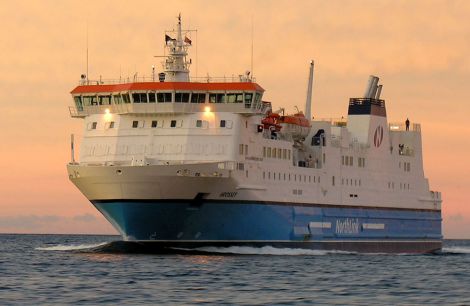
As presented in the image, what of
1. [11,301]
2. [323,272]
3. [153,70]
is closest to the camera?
[11,301]

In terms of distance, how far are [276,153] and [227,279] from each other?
71.1ft

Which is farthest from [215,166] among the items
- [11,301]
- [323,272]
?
[11,301]

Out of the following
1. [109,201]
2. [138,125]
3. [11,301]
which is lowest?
[11,301]

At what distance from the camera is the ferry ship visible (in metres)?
64.0

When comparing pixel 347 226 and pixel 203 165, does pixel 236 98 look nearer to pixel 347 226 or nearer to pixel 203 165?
pixel 203 165

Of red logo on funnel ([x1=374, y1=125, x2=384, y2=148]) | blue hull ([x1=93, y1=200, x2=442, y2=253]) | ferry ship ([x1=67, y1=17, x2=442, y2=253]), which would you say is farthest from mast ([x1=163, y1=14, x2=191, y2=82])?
red logo on funnel ([x1=374, y1=125, x2=384, y2=148])

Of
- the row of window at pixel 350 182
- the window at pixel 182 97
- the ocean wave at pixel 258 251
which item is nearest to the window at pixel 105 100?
the window at pixel 182 97

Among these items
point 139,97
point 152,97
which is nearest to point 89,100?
point 139,97

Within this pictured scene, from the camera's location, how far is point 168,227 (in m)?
64.5

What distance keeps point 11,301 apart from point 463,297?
54.0 ft

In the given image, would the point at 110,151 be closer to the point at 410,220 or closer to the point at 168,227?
the point at 168,227

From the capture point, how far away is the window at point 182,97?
2601 inches

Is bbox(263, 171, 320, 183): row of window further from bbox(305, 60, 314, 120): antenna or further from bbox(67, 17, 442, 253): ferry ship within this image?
bbox(305, 60, 314, 120): antenna

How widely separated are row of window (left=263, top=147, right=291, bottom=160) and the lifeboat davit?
2283 millimetres
